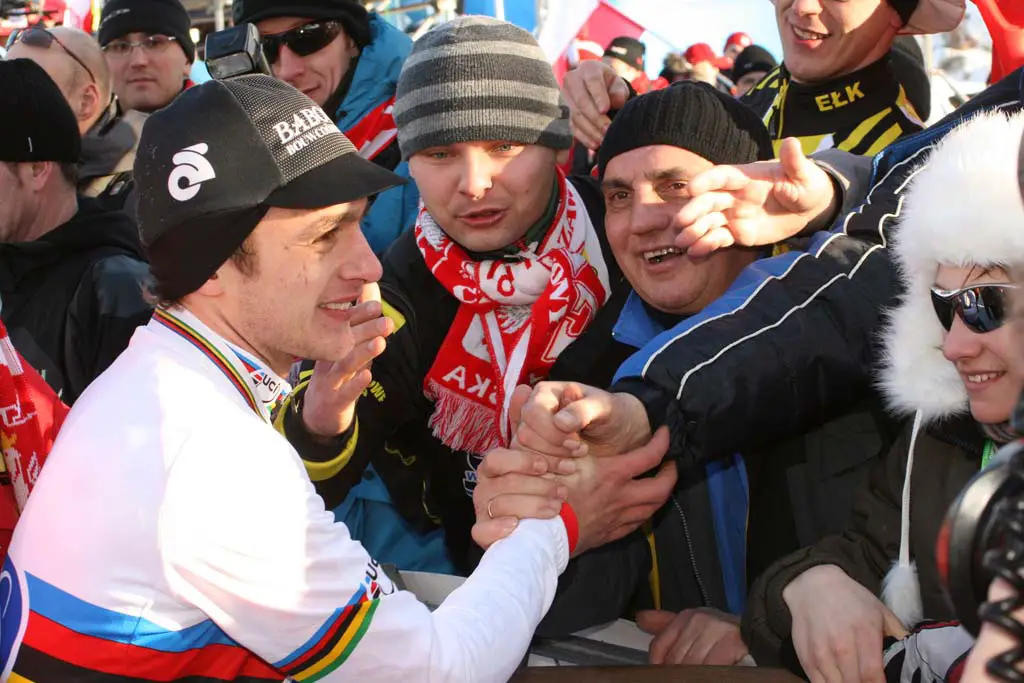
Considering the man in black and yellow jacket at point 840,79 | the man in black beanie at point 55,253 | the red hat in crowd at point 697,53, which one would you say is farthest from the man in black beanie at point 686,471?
the red hat in crowd at point 697,53

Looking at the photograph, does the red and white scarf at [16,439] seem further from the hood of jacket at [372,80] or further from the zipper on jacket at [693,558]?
the hood of jacket at [372,80]

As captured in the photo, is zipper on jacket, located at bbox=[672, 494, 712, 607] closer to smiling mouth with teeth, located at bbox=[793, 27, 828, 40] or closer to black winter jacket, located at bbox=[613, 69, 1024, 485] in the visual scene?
black winter jacket, located at bbox=[613, 69, 1024, 485]

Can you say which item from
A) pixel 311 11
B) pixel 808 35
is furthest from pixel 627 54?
pixel 808 35

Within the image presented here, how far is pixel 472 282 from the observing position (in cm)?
311

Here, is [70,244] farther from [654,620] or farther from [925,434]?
[925,434]

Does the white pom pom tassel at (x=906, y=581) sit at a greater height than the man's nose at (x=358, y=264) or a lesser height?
lesser

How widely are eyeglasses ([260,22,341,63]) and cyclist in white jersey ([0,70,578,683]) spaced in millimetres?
1931

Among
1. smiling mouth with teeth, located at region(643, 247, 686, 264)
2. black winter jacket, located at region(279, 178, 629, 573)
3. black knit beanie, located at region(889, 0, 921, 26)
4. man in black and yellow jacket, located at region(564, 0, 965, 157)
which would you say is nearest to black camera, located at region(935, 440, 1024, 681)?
smiling mouth with teeth, located at region(643, 247, 686, 264)

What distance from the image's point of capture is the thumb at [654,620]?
2.65m

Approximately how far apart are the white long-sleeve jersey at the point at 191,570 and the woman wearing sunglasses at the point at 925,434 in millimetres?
607

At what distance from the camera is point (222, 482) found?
5.87 feet

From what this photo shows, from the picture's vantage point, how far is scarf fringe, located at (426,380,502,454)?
10.2 feet

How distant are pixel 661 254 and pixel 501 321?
0.54 metres

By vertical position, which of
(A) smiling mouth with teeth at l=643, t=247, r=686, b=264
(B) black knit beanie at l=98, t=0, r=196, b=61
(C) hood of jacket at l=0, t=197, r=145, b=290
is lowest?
(C) hood of jacket at l=0, t=197, r=145, b=290
